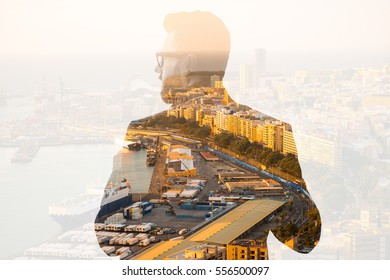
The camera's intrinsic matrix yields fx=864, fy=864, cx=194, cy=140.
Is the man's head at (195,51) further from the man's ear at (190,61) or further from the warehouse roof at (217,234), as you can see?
the warehouse roof at (217,234)

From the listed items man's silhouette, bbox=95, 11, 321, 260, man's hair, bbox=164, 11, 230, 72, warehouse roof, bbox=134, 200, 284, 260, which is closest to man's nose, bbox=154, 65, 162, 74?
man's silhouette, bbox=95, 11, 321, 260

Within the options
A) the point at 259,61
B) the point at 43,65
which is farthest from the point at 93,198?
the point at 259,61

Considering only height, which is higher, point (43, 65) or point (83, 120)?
point (43, 65)

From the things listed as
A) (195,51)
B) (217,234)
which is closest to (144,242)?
(217,234)

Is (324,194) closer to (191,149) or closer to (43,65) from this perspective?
(191,149)

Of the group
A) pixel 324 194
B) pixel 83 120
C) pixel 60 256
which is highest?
pixel 83 120

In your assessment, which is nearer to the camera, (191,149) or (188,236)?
(188,236)

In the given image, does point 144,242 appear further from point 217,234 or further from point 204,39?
Result: point 204,39

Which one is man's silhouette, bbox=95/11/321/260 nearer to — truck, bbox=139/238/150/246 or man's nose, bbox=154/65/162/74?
man's nose, bbox=154/65/162/74
